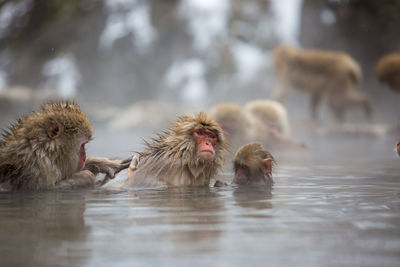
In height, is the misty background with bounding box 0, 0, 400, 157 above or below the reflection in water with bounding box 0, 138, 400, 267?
above

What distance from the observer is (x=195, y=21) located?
18875mm

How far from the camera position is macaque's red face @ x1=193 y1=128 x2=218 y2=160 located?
422 cm

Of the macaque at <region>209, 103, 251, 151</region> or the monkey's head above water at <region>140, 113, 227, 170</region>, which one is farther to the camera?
the macaque at <region>209, 103, 251, 151</region>

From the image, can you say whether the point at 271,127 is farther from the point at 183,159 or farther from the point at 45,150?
the point at 45,150

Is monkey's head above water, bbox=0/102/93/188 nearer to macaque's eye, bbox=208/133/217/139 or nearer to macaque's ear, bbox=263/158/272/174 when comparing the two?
macaque's eye, bbox=208/133/217/139

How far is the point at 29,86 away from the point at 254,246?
51.8 ft

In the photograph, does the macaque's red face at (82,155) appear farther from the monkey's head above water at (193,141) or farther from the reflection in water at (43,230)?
the monkey's head above water at (193,141)

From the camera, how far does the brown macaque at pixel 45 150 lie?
4043 millimetres

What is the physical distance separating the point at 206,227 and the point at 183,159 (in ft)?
5.64

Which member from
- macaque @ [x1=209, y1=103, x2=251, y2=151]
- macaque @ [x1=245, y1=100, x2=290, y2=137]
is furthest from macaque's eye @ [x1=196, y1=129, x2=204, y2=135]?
macaque @ [x1=245, y1=100, x2=290, y2=137]

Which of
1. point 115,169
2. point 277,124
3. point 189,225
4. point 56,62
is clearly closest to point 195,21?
point 56,62

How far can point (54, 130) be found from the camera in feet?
13.4

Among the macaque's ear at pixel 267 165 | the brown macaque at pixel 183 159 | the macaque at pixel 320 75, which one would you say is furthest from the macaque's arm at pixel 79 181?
the macaque at pixel 320 75

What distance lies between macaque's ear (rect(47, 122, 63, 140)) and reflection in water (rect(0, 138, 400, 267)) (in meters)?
0.39
